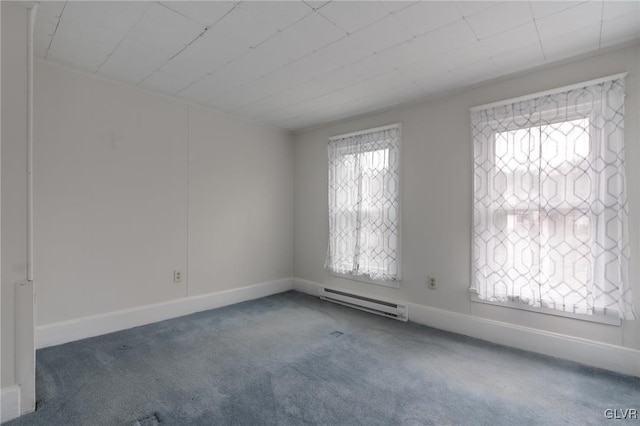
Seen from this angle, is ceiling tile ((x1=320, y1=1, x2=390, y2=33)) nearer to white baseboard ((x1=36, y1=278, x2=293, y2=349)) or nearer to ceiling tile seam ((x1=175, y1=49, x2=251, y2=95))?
ceiling tile seam ((x1=175, y1=49, x2=251, y2=95))

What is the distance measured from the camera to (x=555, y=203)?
2469 mm

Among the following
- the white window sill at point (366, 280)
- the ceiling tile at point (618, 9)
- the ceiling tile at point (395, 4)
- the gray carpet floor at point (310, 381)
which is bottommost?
the gray carpet floor at point (310, 381)

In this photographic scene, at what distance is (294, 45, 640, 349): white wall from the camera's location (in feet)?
7.29

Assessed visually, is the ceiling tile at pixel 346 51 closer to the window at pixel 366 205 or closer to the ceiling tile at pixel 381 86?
the ceiling tile at pixel 381 86

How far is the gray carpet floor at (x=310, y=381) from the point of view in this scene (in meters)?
1.77

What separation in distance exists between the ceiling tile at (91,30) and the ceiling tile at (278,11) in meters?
0.63

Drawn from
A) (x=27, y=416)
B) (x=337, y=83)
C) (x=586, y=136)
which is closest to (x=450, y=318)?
(x=586, y=136)

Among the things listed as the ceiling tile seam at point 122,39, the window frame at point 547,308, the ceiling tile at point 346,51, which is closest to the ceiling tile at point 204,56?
the ceiling tile seam at point 122,39

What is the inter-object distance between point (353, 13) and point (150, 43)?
4.89ft

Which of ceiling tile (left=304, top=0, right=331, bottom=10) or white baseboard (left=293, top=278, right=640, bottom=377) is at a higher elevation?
ceiling tile (left=304, top=0, right=331, bottom=10)

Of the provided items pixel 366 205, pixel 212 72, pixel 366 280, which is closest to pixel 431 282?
pixel 366 280

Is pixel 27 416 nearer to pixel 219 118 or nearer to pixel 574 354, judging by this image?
pixel 219 118

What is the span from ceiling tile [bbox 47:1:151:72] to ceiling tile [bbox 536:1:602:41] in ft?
8.15

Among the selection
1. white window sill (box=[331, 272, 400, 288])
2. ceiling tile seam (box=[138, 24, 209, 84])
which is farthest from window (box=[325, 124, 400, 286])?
ceiling tile seam (box=[138, 24, 209, 84])
